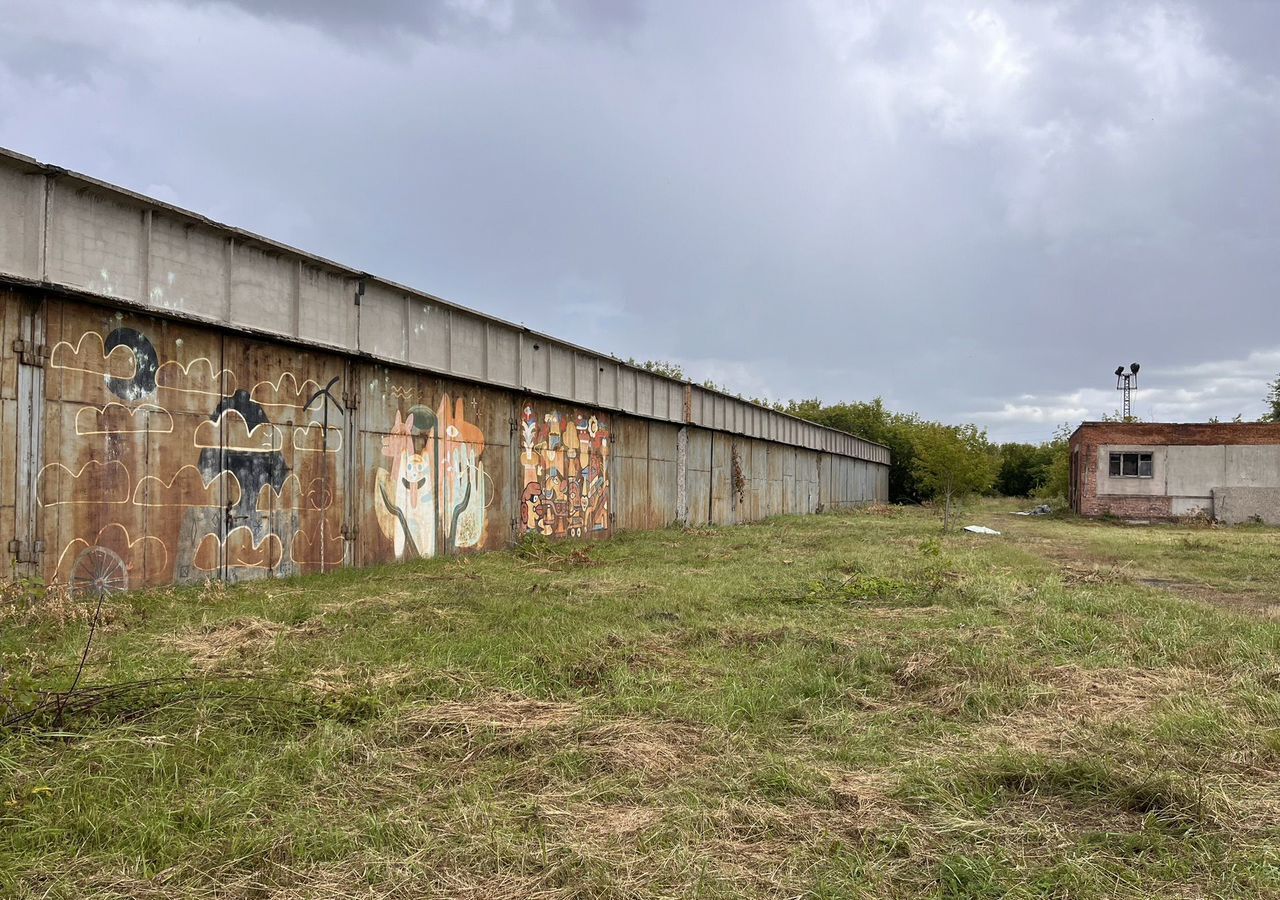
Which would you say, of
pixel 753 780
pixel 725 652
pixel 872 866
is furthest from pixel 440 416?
pixel 872 866

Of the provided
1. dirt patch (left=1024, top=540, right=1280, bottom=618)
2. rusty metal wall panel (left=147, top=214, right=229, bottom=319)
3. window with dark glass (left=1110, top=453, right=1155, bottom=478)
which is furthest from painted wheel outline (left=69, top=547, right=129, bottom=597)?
window with dark glass (left=1110, top=453, right=1155, bottom=478)

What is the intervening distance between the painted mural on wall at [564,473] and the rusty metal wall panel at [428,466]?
2.14 feet

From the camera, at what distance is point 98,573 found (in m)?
8.15

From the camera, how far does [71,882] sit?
8.80ft

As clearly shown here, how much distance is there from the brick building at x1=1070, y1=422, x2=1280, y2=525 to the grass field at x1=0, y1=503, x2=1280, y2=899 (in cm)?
2799

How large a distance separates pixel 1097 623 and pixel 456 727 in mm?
6261

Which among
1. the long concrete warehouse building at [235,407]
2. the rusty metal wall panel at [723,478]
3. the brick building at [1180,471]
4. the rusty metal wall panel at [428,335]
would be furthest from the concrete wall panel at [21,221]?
the brick building at [1180,471]

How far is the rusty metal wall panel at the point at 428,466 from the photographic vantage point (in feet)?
38.8

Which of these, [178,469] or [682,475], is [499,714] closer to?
[178,469]

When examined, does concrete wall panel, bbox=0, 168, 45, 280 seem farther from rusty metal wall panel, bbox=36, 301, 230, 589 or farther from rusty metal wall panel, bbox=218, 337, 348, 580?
rusty metal wall panel, bbox=218, 337, 348, 580

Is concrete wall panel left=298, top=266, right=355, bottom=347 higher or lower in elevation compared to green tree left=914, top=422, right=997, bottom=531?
higher

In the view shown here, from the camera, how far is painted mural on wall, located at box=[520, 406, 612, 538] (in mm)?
15867

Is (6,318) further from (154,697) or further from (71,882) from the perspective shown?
(71,882)

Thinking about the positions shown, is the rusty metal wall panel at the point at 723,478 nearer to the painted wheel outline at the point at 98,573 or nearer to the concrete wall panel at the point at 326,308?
the concrete wall panel at the point at 326,308
